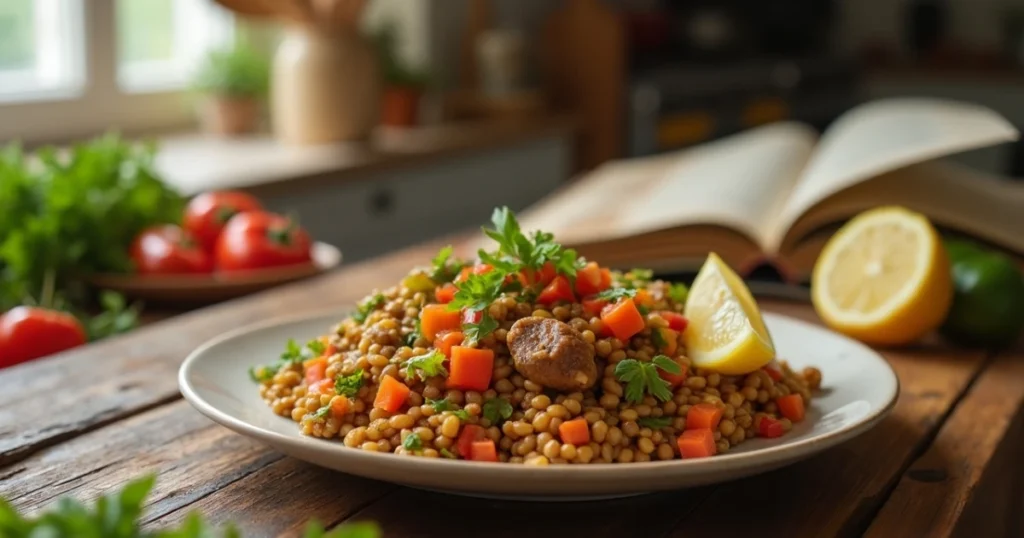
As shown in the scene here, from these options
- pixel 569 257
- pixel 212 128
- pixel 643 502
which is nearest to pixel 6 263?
pixel 569 257

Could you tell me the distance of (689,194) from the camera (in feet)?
5.58

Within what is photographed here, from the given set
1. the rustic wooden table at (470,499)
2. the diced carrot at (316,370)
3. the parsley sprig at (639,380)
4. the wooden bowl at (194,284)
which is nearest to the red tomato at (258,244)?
the wooden bowl at (194,284)

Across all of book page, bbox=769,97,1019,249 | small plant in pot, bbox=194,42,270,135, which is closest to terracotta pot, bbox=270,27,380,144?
small plant in pot, bbox=194,42,270,135

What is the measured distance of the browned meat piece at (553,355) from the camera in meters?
0.86

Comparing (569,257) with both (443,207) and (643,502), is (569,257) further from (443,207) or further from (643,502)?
(443,207)

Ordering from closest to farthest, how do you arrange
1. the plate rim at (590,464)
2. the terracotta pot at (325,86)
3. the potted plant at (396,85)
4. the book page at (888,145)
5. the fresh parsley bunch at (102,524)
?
the fresh parsley bunch at (102,524) → the plate rim at (590,464) → the book page at (888,145) → the terracotta pot at (325,86) → the potted plant at (396,85)

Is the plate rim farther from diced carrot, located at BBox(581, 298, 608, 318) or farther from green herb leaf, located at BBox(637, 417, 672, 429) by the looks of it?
diced carrot, located at BBox(581, 298, 608, 318)

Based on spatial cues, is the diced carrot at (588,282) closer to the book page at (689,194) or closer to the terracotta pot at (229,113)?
the book page at (689,194)

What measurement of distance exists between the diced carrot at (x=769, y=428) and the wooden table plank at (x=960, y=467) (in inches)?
3.8

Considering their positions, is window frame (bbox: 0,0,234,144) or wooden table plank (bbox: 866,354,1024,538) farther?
window frame (bbox: 0,0,234,144)

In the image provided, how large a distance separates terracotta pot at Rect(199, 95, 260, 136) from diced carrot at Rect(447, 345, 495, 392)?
8.94ft

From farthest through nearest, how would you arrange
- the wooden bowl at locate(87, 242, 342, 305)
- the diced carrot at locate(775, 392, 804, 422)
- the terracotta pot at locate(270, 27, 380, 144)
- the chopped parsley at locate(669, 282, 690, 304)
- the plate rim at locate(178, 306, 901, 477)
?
1. the terracotta pot at locate(270, 27, 380, 144)
2. the wooden bowl at locate(87, 242, 342, 305)
3. the chopped parsley at locate(669, 282, 690, 304)
4. the diced carrot at locate(775, 392, 804, 422)
5. the plate rim at locate(178, 306, 901, 477)

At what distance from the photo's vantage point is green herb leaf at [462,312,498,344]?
0.89m

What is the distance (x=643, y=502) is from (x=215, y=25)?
3.08 metres
